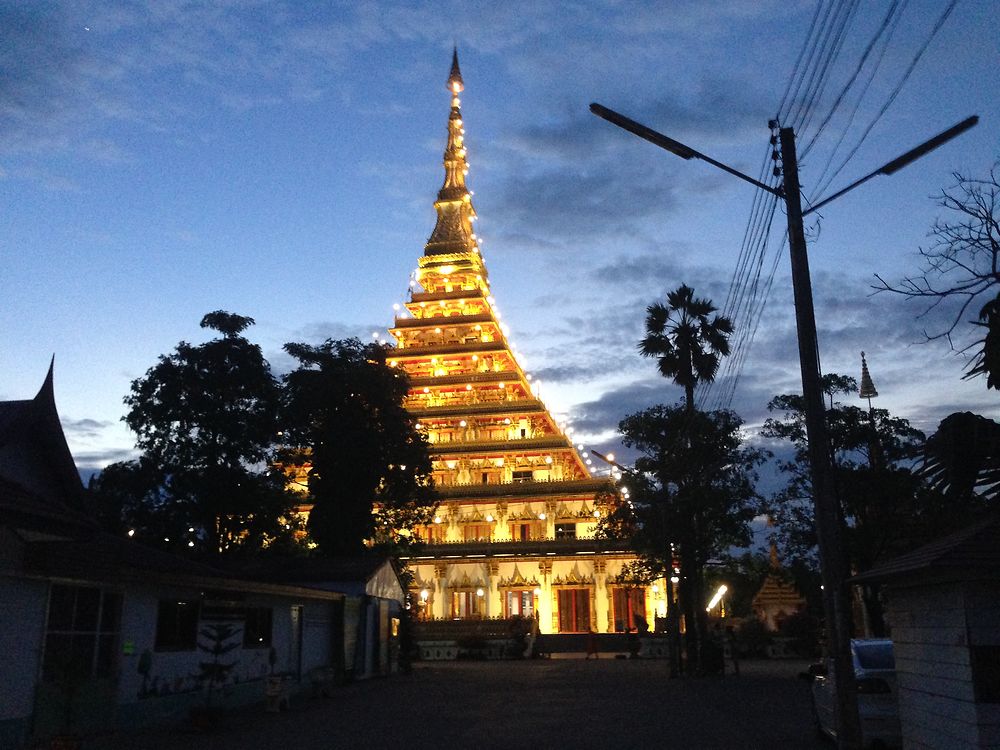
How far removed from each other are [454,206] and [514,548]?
3334cm

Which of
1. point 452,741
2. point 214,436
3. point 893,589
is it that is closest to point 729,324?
point 214,436

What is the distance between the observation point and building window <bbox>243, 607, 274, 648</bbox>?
21.9m

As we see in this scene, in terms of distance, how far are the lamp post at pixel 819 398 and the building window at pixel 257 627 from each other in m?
16.1

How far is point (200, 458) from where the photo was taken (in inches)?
1358

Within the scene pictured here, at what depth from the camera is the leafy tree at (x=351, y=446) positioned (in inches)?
1551

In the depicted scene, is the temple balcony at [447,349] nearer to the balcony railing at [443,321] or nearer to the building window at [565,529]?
the balcony railing at [443,321]

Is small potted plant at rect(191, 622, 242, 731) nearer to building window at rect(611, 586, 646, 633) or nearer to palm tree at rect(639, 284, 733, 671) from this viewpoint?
palm tree at rect(639, 284, 733, 671)

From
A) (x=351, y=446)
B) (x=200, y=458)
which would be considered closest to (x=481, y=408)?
(x=351, y=446)

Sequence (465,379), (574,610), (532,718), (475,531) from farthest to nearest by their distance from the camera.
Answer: (465,379) → (475,531) → (574,610) → (532,718)

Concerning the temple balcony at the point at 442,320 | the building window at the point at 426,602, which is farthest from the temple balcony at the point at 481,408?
the building window at the point at 426,602

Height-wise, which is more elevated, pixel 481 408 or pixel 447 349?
pixel 447 349

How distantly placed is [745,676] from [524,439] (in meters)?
26.9

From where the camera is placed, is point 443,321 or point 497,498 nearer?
point 497,498

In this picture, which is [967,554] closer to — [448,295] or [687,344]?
[687,344]
